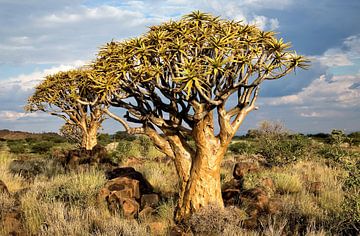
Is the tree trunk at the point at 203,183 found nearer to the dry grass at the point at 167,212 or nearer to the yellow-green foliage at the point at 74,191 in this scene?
the dry grass at the point at 167,212

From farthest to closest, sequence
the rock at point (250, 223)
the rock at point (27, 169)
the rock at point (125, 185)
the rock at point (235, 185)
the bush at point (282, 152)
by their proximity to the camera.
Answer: the bush at point (282, 152)
the rock at point (27, 169)
the rock at point (235, 185)
the rock at point (125, 185)
the rock at point (250, 223)

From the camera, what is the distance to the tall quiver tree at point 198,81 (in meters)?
7.44

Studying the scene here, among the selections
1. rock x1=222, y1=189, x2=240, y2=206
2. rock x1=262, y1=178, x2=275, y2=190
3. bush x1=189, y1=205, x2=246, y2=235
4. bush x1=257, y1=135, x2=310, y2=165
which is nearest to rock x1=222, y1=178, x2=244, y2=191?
Result: rock x1=262, y1=178, x2=275, y2=190

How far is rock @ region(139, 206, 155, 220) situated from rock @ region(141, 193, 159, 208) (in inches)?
20.8

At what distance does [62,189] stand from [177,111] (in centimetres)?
394

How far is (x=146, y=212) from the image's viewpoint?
8461mm

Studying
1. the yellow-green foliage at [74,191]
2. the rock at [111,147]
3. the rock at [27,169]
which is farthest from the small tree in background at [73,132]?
the yellow-green foliage at [74,191]

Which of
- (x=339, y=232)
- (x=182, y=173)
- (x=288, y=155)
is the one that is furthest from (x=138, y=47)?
(x=288, y=155)

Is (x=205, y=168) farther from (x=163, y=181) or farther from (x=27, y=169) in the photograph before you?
(x=27, y=169)

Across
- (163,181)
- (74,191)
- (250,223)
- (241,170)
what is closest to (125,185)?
(74,191)

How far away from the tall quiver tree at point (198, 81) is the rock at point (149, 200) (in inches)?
48.4

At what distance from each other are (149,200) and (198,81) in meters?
3.54

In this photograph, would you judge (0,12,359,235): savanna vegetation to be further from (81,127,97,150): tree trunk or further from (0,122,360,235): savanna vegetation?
(81,127,97,150): tree trunk

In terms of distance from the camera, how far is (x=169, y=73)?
7965 millimetres
